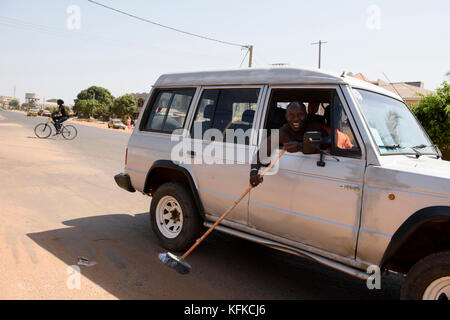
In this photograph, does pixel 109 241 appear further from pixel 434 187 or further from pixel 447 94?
pixel 447 94

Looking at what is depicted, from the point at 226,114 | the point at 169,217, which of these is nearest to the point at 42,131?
the point at 169,217

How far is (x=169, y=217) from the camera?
476cm

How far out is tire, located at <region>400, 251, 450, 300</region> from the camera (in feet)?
8.70

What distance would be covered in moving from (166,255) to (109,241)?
1.28 m

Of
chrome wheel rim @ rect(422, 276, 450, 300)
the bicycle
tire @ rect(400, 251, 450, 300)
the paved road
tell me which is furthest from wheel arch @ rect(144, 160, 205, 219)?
the bicycle

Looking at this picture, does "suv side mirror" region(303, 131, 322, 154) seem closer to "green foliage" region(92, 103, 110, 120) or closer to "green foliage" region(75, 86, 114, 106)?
"green foliage" region(92, 103, 110, 120)

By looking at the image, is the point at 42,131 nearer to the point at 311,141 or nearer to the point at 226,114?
the point at 226,114

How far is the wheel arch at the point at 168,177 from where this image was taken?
4415 mm

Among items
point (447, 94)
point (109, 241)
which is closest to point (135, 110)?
point (447, 94)

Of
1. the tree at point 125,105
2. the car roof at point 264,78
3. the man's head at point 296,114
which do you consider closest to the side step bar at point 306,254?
the man's head at point 296,114

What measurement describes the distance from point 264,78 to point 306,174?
119cm

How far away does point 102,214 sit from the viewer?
5.83 m

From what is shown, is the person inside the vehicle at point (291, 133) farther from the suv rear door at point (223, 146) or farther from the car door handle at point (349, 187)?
the car door handle at point (349, 187)

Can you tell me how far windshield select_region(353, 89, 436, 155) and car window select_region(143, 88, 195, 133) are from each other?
214cm
